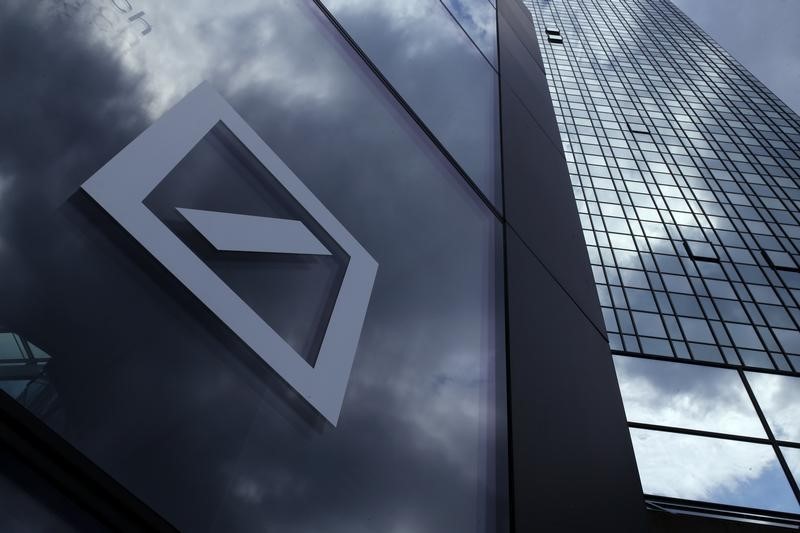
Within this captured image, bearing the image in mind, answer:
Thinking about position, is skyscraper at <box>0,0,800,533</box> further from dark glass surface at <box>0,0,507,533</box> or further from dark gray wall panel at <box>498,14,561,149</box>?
dark gray wall panel at <box>498,14,561,149</box>

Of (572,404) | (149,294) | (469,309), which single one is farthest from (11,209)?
(572,404)

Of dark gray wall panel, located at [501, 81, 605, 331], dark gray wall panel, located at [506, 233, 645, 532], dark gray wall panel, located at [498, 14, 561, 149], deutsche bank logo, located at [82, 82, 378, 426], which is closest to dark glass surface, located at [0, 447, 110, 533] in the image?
deutsche bank logo, located at [82, 82, 378, 426]

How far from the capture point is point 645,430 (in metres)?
16.6

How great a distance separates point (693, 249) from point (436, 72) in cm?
3306

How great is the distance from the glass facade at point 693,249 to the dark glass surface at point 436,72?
42.5 ft

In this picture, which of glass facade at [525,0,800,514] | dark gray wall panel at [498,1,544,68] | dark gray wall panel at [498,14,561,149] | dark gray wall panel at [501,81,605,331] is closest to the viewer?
dark gray wall panel at [501,81,605,331]

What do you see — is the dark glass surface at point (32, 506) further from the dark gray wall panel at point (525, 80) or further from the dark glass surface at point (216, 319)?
the dark gray wall panel at point (525, 80)

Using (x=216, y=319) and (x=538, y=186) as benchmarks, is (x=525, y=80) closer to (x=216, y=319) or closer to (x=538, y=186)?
(x=538, y=186)

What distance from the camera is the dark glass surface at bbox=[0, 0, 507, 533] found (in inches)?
56.4

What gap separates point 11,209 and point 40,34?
0.74m

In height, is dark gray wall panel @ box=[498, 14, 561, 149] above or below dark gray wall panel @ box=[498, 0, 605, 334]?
above

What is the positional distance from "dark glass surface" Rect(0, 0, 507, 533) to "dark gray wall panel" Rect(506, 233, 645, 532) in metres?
0.19

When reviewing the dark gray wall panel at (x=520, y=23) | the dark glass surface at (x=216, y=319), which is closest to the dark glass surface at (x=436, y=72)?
the dark glass surface at (x=216, y=319)

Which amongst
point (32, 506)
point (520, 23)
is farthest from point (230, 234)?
point (520, 23)
